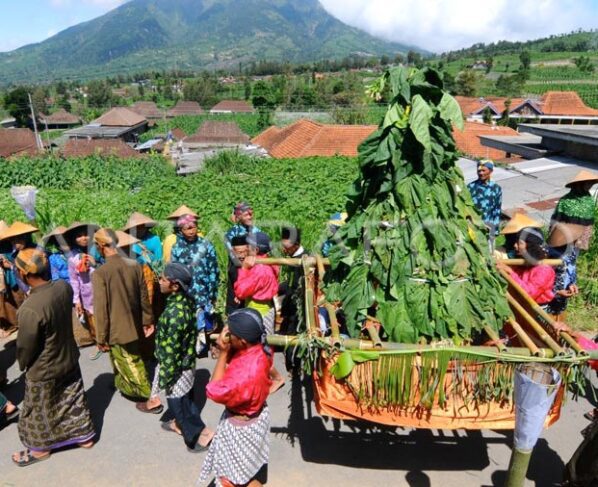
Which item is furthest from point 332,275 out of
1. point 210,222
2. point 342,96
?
point 342,96

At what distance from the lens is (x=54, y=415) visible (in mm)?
3662

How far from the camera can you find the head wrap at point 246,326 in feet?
9.01

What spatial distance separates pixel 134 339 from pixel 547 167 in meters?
Result: 10.9

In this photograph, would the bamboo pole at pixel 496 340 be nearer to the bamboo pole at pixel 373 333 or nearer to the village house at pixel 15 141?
the bamboo pole at pixel 373 333

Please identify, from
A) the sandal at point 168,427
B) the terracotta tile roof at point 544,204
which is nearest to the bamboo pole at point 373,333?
the sandal at point 168,427

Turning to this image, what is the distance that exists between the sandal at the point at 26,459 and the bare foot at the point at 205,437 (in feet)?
4.06

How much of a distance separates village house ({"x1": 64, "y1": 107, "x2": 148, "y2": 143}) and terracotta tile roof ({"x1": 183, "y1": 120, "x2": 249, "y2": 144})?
798 inches

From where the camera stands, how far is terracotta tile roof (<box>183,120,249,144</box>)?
37.7 metres

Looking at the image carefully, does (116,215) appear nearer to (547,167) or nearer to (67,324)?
(67,324)

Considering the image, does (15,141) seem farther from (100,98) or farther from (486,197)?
(100,98)

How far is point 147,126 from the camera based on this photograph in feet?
223

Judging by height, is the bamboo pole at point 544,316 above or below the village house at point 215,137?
above

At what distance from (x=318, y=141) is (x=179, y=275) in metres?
19.7

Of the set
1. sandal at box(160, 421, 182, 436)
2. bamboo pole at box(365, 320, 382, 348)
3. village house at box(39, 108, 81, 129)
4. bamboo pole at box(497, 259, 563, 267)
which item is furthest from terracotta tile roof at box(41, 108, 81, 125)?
bamboo pole at box(365, 320, 382, 348)
